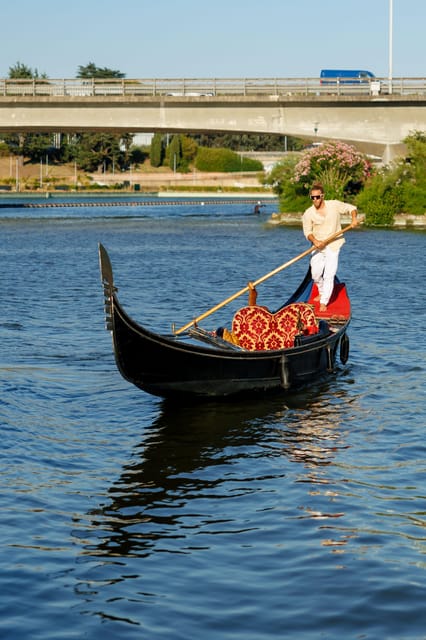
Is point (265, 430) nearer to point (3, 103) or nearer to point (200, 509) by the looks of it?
point (200, 509)

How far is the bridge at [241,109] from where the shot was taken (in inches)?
2206

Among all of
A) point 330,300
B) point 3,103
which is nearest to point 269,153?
point 3,103

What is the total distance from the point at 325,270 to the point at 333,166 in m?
37.6

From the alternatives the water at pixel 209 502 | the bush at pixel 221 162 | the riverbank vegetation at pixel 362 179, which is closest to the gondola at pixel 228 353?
the water at pixel 209 502

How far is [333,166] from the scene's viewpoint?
53.3m

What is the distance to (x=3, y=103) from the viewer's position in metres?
57.1

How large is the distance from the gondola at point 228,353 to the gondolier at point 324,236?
0.70 metres

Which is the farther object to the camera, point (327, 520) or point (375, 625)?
point (327, 520)

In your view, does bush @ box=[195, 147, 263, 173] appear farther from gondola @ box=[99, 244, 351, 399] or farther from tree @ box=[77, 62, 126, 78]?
gondola @ box=[99, 244, 351, 399]

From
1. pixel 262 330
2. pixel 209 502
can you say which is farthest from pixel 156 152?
pixel 209 502

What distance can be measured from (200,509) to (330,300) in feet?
26.0

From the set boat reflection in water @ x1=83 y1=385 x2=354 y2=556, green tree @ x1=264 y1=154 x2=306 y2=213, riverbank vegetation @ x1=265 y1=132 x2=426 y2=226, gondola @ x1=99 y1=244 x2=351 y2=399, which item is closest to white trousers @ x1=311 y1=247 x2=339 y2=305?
gondola @ x1=99 y1=244 x2=351 y2=399

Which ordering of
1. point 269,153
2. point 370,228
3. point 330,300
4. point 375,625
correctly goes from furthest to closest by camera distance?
point 269,153
point 370,228
point 330,300
point 375,625

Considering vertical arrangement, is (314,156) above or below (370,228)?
above
